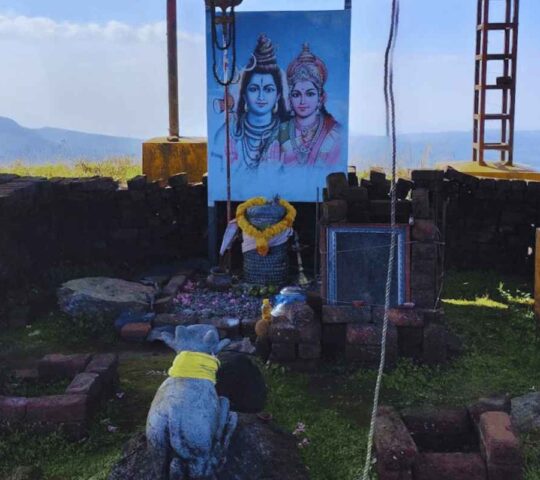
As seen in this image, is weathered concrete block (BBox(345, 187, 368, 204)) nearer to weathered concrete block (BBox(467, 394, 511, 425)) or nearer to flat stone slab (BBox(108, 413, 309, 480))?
weathered concrete block (BBox(467, 394, 511, 425))

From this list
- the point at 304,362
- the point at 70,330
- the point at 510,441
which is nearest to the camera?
the point at 510,441

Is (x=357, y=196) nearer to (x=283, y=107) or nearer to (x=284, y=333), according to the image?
(x=284, y=333)

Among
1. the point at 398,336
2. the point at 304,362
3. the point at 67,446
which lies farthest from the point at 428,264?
the point at 67,446

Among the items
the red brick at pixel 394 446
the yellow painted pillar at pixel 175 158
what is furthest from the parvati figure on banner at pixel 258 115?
the red brick at pixel 394 446

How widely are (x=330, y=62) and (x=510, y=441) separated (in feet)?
21.9

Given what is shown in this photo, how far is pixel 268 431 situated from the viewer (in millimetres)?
4352

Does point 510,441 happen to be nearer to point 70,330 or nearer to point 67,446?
point 67,446

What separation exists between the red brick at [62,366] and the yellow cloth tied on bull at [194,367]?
2.19m

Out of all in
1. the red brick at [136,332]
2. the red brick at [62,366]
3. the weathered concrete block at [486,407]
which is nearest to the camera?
the weathered concrete block at [486,407]

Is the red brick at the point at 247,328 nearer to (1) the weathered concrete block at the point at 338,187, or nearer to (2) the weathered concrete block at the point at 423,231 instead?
(1) the weathered concrete block at the point at 338,187

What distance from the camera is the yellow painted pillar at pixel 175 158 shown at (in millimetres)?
12336

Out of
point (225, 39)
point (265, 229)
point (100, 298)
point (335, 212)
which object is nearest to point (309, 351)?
point (335, 212)

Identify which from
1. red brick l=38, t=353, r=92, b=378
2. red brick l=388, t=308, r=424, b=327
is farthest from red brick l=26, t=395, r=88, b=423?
red brick l=388, t=308, r=424, b=327

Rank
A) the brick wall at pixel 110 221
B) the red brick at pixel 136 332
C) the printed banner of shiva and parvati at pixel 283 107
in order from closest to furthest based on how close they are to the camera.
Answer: the red brick at pixel 136 332 → the brick wall at pixel 110 221 → the printed banner of shiva and parvati at pixel 283 107
